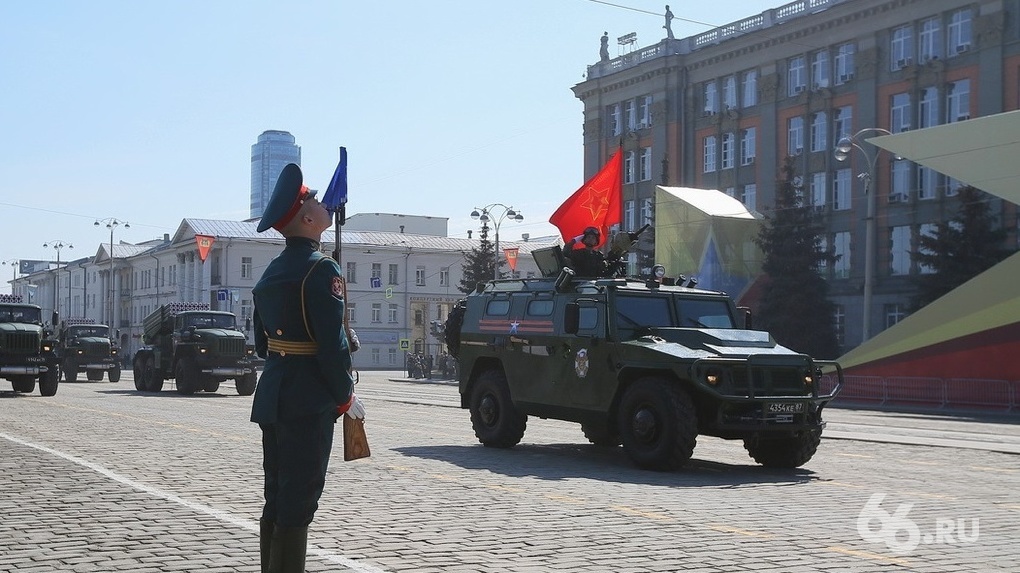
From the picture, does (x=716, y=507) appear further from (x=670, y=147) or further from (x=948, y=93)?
(x=670, y=147)

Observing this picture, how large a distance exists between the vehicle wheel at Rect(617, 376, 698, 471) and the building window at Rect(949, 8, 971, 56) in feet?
141

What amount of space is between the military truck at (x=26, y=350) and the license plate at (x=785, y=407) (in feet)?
76.0

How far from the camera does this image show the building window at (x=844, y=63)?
56312 millimetres

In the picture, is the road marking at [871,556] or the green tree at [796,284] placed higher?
the green tree at [796,284]

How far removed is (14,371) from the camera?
3053cm

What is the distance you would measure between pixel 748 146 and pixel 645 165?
26.5ft

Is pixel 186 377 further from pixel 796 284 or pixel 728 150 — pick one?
pixel 728 150

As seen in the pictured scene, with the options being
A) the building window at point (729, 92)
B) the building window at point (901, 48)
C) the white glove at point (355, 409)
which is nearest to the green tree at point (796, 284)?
the building window at point (901, 48)

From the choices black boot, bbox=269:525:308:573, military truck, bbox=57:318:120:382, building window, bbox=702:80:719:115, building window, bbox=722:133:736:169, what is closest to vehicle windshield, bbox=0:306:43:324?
military truck, bbox=57:318:120:382

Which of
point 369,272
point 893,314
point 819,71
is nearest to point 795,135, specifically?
point 819,71

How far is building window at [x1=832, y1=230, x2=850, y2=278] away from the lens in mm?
56250

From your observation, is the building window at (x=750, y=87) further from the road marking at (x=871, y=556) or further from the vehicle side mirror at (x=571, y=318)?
the road marking at (x=871, y=556)

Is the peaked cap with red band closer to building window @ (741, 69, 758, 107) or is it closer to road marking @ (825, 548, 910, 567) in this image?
road marking @ (825, 548, 910, 567)

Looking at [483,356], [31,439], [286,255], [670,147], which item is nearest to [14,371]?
[31,439]
